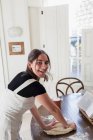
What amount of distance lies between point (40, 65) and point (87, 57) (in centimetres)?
283

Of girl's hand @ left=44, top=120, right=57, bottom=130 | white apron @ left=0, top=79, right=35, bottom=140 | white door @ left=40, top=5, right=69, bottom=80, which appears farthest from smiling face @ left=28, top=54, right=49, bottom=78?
white door @ left=40, top=5, right=69, bottom=80

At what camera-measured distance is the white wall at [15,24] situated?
13.2 feet

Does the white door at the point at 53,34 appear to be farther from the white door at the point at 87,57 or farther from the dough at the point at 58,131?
the dough at the point at 58,131

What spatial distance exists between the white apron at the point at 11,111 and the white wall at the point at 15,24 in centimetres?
278

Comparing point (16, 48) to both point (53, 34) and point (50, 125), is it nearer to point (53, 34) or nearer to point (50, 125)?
point (53, 34)

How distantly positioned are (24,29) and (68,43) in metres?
0.93

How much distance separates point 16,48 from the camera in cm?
418

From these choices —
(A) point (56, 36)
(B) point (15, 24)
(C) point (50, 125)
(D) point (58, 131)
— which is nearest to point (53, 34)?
(A) point (56, 36)

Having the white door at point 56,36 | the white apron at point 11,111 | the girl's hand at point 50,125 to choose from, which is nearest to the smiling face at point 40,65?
the white apron at point 11,111

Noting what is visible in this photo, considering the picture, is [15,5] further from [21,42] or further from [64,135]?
[64,135]

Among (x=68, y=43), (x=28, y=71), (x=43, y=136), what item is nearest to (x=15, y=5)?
(x=68, y=43)

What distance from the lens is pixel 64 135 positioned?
1498mm

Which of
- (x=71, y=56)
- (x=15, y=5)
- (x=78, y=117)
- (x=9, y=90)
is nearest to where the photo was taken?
(x=9, y=90)

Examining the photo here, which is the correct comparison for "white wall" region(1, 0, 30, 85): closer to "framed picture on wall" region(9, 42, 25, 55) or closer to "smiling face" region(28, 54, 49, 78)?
"framed picture on wall" region(9, 42, 25, 55)
